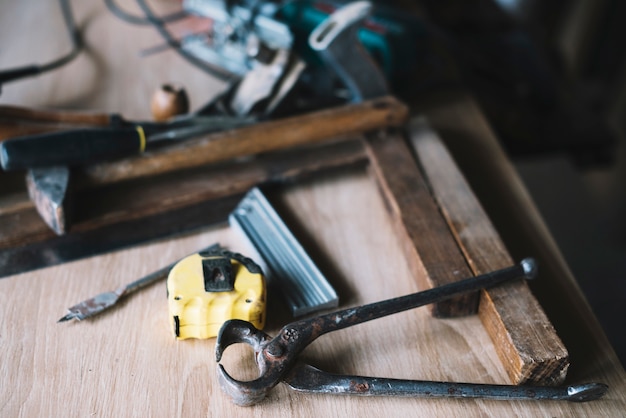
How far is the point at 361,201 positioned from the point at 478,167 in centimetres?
22

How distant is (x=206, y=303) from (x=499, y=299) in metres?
0.36

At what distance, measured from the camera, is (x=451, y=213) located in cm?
94

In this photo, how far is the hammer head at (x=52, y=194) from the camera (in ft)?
2.83

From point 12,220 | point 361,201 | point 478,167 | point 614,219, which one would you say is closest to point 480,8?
point 478,167

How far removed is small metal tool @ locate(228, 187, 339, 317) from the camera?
2.77 feet

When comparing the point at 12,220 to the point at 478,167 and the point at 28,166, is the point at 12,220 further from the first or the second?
the point at 478,167

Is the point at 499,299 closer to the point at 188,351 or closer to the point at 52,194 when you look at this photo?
the point at 188,351

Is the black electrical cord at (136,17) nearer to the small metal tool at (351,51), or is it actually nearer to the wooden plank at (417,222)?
the small metal tool at (351,51)

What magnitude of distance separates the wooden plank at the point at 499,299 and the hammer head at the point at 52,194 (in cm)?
52

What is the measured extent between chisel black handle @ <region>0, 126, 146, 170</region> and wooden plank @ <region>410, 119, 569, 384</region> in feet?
1.47

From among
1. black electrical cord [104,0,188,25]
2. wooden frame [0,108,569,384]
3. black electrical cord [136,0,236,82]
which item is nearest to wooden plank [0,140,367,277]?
wooden frame [0,108,569,384]

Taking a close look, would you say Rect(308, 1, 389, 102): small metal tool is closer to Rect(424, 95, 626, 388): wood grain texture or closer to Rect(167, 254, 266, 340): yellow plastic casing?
Rect(424, 95, 626, 388): wood grain texture

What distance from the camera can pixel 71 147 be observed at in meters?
0.91

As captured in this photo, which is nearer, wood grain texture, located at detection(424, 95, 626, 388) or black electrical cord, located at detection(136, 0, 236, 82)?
wood grain texture, located at detection(424, 95, 626, 388)
